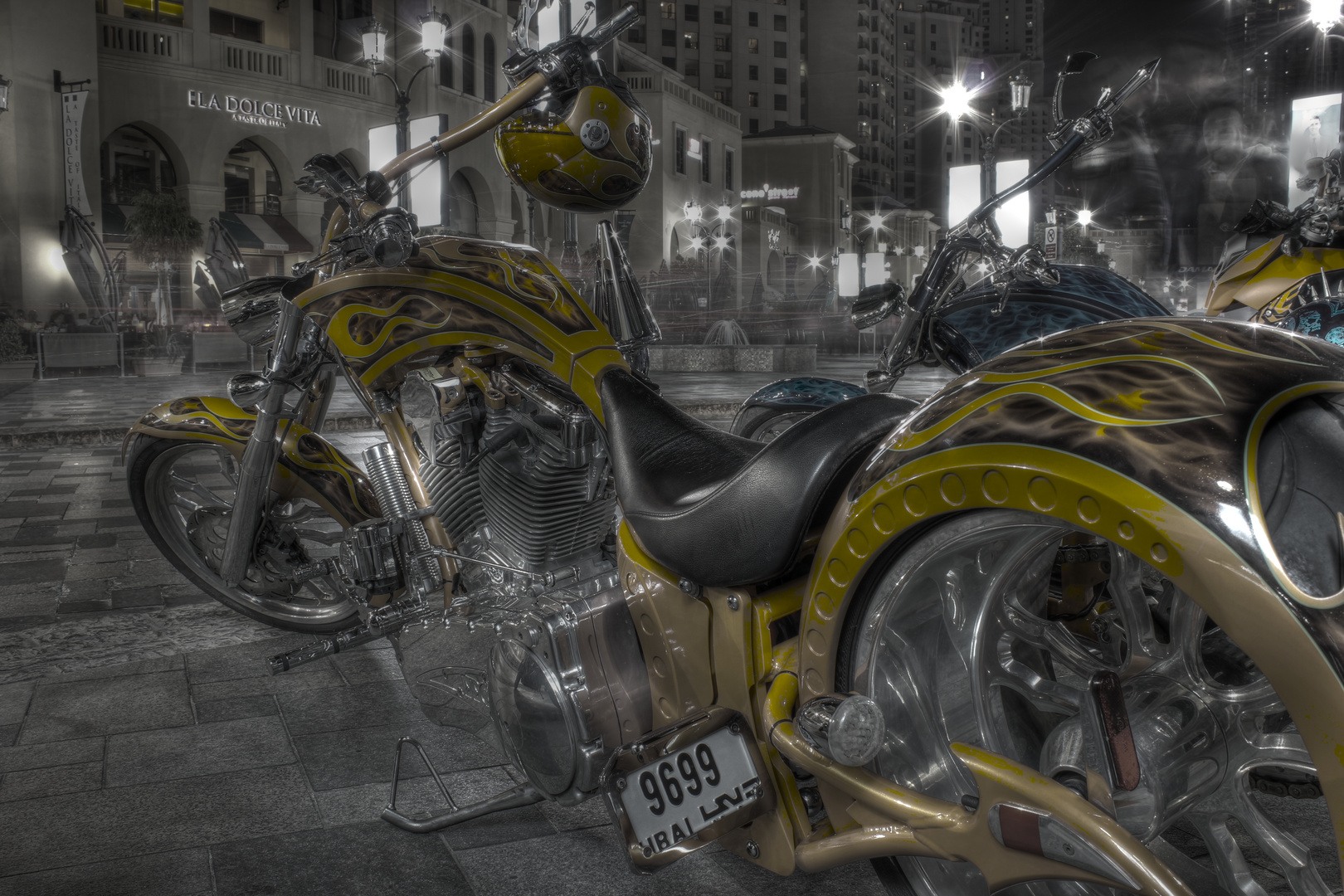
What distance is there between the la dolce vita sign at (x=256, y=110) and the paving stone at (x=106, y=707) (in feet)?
80.1

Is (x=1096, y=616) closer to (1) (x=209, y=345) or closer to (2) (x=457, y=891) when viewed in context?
(2) (x=457, y=891)

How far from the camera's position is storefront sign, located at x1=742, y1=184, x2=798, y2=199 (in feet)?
224

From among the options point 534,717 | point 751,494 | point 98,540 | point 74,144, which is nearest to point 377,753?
point 534,717

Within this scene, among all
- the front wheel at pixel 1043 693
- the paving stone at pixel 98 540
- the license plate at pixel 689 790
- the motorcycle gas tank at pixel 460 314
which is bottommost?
the paving stone at pixel 98 540

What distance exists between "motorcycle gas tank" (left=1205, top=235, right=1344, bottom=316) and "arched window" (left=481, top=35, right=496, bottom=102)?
32855 mm

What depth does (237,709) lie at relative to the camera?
3.06 meters

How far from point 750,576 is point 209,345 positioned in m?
17.1

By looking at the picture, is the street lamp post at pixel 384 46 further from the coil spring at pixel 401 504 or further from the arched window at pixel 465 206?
the arched window at pixel 465 206

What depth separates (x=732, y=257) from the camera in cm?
5750

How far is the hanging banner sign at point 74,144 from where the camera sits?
2089cm

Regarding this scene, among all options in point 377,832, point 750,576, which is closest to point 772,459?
point 750,576

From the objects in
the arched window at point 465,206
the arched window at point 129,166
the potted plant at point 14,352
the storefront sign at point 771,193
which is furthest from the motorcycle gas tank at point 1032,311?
the storefront sign at point 771,193

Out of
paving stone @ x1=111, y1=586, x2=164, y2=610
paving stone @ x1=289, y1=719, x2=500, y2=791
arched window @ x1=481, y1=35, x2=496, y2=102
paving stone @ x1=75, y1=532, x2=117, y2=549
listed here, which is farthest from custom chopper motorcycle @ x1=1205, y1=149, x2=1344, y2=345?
arched window @ x1=481, y1=35, x2=496, y2=102

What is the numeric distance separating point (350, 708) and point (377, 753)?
367mm
